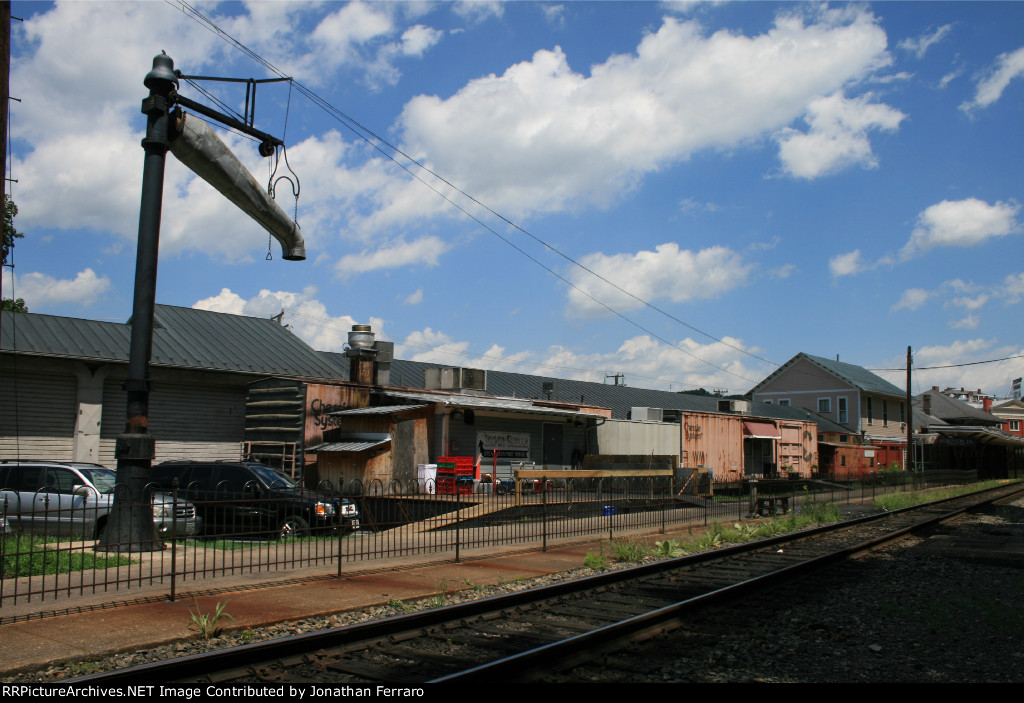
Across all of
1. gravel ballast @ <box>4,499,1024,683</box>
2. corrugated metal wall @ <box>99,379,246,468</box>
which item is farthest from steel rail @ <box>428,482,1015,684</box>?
corrugated metal wall @ <box>99,379,246,468</box>

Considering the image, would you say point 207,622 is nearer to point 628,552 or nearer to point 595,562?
point 595,562

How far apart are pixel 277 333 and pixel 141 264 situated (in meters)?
16.4

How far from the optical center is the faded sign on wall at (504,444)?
22.9 m

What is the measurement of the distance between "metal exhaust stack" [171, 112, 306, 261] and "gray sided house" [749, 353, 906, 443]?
43.6 m

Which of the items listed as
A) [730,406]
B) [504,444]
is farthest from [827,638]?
[730,406]

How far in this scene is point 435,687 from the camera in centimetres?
522

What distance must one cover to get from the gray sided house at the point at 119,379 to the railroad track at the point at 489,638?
15.5m

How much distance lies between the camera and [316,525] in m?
12.5

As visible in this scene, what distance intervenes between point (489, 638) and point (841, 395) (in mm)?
50891

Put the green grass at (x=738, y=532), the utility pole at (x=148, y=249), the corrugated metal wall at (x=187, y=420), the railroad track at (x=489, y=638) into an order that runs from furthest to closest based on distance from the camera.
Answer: the corrugated metal wall at (x=187, y=420) < the green grass at (x=738, y=532) < the utility pole at (x=148, y=249) < the railroad track at (x=489, y=638)

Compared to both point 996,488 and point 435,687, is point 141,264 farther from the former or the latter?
point 996,488

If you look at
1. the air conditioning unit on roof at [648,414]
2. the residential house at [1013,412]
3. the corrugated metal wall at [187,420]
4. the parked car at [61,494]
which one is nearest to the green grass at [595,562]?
the parked car at [61,494]

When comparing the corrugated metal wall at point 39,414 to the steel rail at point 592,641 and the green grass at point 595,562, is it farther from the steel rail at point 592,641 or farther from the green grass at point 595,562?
the steel rail at point 592,641

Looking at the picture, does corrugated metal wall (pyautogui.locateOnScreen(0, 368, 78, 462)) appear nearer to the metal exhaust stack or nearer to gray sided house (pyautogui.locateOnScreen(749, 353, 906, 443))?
the metal exhaust stack
